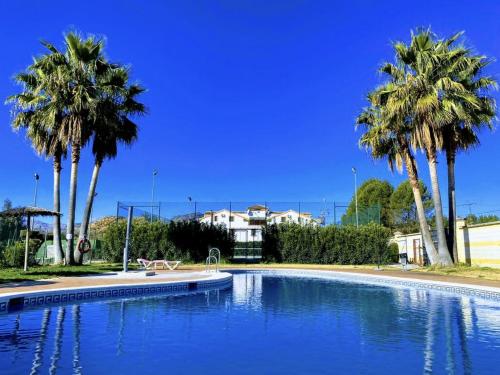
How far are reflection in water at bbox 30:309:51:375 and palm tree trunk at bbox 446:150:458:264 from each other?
15.4 m

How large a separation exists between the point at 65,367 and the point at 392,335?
15.2ft

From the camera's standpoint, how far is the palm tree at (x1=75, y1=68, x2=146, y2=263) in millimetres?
17781

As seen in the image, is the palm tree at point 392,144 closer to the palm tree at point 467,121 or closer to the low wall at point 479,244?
the palm tree at point 467,121

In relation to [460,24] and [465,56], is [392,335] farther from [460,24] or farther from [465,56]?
[460,24]

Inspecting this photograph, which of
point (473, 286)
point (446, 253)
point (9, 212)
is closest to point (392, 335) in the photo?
point (473, 286)

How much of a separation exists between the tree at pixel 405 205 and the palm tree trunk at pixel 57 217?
33.7 meters

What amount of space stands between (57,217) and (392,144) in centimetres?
1530

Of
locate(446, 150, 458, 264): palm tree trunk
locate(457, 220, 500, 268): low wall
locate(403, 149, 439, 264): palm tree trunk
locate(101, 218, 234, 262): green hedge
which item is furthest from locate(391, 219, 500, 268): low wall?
locate(101, 218, 234, 262): green hedge

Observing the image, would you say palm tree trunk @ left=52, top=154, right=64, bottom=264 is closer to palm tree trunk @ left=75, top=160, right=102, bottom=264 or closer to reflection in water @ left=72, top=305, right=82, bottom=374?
palm tree trunk @ left=75, top=160, right=102, bottom=264

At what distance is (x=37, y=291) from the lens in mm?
8930

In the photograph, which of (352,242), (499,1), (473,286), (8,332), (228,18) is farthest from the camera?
(352,242)

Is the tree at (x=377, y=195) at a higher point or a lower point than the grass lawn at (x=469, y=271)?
higher

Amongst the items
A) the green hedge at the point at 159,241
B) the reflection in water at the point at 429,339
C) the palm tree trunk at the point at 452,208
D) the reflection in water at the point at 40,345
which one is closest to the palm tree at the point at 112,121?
the green hedge at the point at 159,241

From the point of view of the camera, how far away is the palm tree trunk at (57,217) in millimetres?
17281
